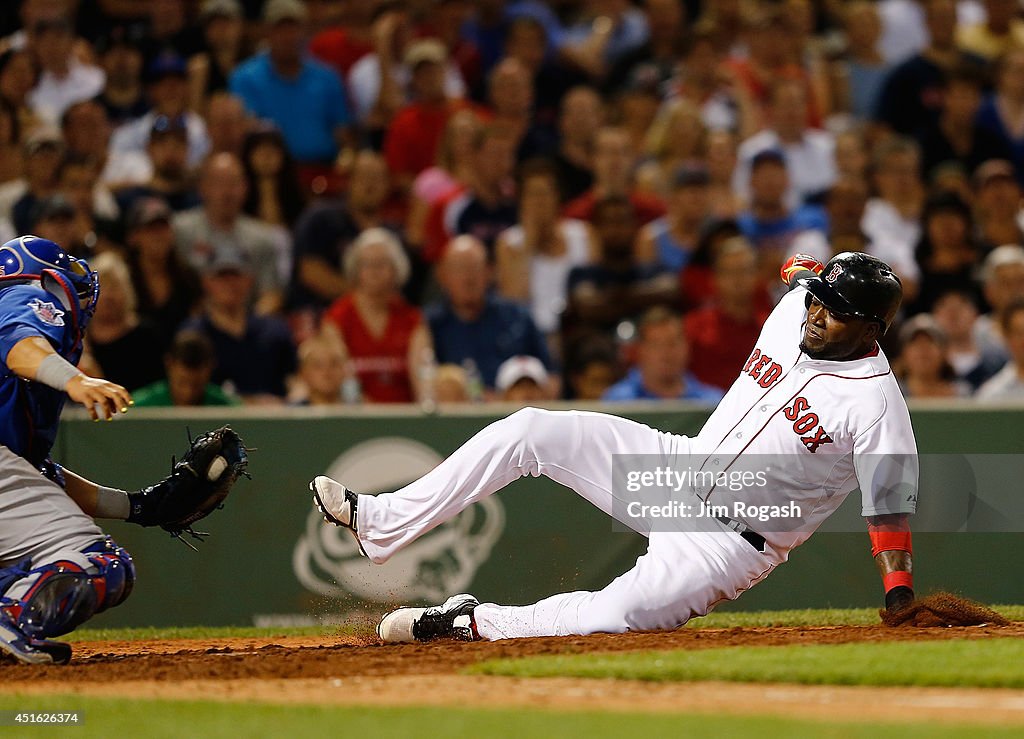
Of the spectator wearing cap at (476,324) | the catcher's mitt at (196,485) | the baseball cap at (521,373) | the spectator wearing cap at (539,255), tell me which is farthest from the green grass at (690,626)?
the spectator wearing cap at (539,255)

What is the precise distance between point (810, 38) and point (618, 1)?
1855 mm

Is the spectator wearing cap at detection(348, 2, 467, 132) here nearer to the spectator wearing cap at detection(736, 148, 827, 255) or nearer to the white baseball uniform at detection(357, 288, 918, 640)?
the spectator wearing cap at detection(736, 148, 827, 255)

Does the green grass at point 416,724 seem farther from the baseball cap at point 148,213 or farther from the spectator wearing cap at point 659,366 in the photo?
the baseball cap at point 148,213

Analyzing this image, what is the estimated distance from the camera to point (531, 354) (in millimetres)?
10094

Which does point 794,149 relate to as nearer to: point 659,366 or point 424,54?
point 424,54

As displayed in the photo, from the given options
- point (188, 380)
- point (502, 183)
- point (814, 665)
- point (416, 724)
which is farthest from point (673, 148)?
point (416, 724)

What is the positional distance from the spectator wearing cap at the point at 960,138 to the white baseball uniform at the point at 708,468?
700cm

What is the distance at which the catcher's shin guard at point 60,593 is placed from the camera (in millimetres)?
5551

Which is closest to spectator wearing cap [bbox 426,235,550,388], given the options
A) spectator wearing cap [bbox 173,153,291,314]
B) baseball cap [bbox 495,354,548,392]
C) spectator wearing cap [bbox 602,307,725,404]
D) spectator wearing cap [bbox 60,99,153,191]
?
baseball cap [bbox 495,354,548,392]

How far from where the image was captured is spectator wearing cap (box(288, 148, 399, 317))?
10.8 metres

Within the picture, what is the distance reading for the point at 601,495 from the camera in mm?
6344

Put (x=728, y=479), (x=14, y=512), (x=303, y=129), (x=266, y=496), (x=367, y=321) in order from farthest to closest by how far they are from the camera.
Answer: (x=303, y=129)
(x=367, y=321)
(x=266, y=496)
(x=728, y=479)
(x=14, y=512)

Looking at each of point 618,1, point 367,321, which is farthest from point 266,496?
point 618,1

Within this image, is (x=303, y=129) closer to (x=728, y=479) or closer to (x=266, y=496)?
(x=266, y=496)
